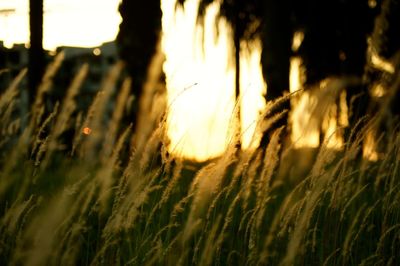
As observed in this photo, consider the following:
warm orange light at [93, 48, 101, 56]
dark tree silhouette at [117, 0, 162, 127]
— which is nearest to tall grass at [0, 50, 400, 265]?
dark tree silhouette at [117, 0, 162, 127]

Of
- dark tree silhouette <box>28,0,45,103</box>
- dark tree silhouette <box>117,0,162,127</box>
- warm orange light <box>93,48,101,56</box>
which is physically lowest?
dark tree silhouette <box>117,0,162,127</box>

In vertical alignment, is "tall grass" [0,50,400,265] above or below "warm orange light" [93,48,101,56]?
below

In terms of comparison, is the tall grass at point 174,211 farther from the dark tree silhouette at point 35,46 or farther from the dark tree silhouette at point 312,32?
the dark tree silhouette at point 312,32

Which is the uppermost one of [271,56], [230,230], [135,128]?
[271,56]

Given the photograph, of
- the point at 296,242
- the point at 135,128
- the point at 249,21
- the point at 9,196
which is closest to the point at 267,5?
the point at 249,21

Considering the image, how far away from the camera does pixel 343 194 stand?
3.17m

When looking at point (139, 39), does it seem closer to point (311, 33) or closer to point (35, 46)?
point (35, 46)

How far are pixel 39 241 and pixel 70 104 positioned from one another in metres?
1.75

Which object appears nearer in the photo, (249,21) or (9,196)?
(9,196)

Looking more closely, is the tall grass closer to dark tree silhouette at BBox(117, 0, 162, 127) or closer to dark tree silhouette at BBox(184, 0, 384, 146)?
dark tree silhouette at BBox(117, 0, 162, 127)

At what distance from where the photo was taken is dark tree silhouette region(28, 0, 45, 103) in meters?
7.89

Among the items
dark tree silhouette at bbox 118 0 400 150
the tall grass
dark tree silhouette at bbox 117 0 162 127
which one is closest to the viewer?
the tall grass

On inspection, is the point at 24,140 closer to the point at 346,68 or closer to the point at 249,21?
the point at 346,68

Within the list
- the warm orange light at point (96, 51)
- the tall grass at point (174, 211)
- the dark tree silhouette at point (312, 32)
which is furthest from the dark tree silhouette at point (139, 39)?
the warm orange light at point (96, 51)
